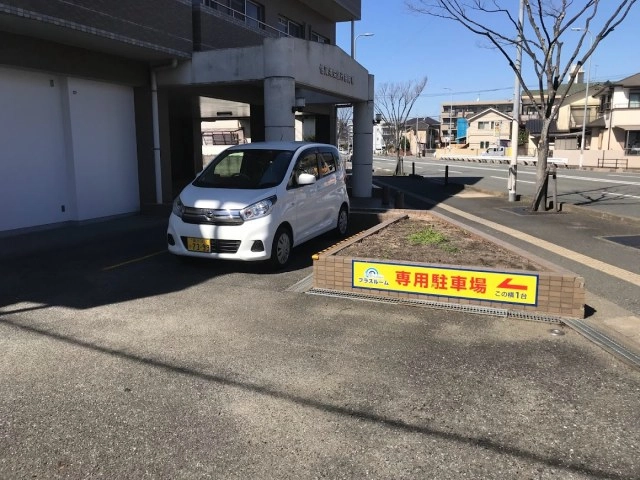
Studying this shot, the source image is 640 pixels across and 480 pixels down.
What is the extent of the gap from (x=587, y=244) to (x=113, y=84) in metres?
Answer: 10.5

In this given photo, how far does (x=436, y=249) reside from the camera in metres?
6.90

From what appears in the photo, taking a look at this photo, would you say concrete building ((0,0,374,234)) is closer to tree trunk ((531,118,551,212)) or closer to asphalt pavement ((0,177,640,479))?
asphalt pavement ((0,177,640,479))

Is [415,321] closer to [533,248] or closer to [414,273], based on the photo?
[414,273]

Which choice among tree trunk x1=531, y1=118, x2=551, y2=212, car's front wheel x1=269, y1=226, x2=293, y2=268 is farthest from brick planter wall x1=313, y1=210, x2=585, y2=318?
tree trunk x1=531, y1=118, x2=551, y2=212

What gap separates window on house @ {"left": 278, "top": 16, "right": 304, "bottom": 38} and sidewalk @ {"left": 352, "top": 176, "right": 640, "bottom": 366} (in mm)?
6301

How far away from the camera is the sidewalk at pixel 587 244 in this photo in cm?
510

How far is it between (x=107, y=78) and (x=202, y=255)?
21.5 feet

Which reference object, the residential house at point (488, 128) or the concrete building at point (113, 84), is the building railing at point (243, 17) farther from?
the residential house at point (488, 128)

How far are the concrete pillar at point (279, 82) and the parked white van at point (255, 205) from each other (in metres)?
2.58

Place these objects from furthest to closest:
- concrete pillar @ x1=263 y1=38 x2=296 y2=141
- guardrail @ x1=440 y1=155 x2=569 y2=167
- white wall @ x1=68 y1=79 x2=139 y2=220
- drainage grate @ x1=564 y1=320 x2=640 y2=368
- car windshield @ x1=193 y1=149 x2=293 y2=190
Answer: guardrail @ x1=440 y1=155 x2=569 y2=167
white wall @ x1=68 y1=79 x2=139 y2=220
concrete pillar @ x1=263 y1=38 x2=296 y2=141
car windshield @ x1=193 y1=149 x2=293 y2=190
drainage grate @ x1=564 y1=320 x2=640 y2=368

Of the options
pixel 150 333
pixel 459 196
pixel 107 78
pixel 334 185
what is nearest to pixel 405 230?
pixel 334 185

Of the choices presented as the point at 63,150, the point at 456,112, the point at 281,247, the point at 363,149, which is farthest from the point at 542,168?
the point at 456,112

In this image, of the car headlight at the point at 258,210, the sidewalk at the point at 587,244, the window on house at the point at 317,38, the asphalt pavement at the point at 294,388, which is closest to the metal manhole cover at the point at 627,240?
the sidewalk at the point at 587,244

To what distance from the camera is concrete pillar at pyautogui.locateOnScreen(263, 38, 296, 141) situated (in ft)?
36.2
